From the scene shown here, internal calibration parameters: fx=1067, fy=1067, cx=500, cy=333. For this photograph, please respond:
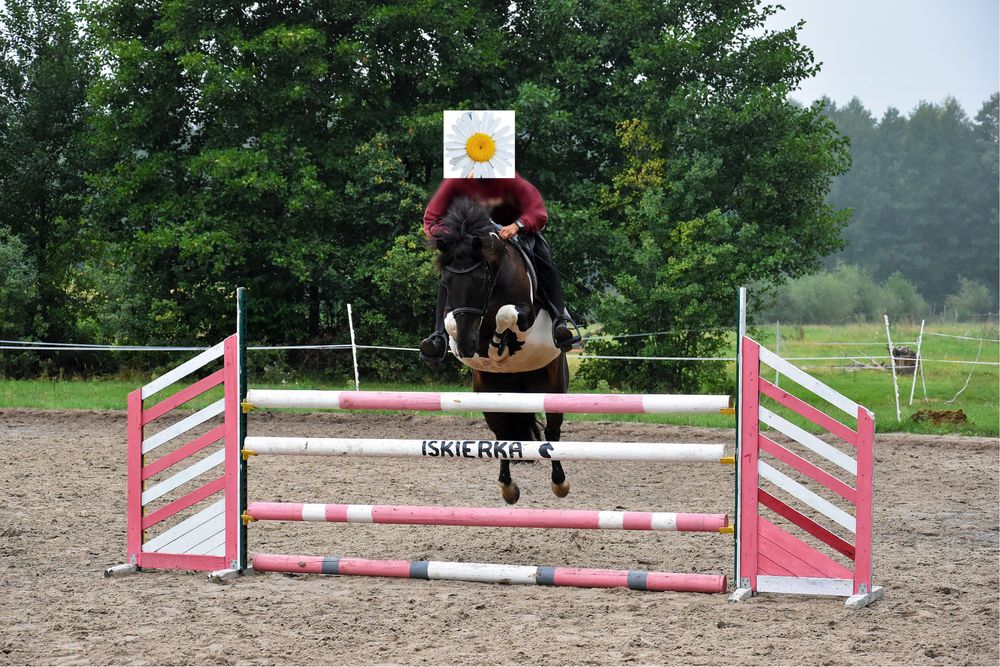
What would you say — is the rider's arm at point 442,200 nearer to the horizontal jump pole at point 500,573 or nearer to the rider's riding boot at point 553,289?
the rider's riding boot at point 553,289

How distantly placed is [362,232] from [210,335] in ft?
11.9

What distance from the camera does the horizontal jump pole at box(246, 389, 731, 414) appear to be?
521 centimetres

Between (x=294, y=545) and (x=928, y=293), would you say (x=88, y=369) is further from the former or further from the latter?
(x=928, y=293)

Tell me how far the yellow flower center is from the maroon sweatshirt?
0.70 feet

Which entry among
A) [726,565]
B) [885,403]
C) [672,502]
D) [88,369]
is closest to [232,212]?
[88,369]

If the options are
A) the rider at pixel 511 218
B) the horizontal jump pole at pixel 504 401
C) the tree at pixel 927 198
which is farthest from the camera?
the tree at pixel 927 198

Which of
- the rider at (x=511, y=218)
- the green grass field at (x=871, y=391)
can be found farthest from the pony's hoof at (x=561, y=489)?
the green grass field at (x=871, y=391)

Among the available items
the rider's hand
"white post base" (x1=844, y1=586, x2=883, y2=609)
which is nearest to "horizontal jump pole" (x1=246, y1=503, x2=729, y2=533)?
"white post base" (x1=844, y1=586, x2=883, y2=609)

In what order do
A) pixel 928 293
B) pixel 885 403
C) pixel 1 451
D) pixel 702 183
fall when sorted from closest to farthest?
pixel 1 451, pixel 885 403, pixel 702 183, pixel 928 293

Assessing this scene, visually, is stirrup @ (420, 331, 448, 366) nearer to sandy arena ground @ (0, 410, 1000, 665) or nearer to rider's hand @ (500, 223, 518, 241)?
rider's hand @ (500, 223, 518, 241)

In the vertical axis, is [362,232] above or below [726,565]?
above

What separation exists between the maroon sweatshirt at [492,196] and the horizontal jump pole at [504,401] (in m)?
0.97

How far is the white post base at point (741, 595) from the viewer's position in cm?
510

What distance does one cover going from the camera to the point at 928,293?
53406 millimetres
